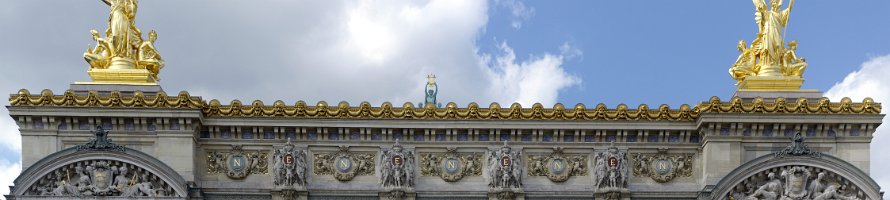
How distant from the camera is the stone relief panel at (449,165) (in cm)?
3491

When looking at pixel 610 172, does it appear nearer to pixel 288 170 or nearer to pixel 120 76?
pixel 288 170

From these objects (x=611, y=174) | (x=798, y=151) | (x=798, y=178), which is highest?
(x=798, y=151)

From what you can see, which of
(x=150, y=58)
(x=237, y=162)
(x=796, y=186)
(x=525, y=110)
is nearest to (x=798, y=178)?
(x=796, y=186)

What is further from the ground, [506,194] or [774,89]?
[774,89]

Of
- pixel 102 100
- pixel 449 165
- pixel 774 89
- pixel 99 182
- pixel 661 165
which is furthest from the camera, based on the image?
pixel 774 89

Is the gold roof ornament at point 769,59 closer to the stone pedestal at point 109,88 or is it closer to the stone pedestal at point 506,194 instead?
the stone pedestal at point 506,194

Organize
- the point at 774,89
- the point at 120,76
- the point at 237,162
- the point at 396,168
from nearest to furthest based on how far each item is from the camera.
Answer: the point at 396,168, the point at 120,76, the point at 237,162, the point at 774,89

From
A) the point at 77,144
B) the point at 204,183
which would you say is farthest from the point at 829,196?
the point at 77,144

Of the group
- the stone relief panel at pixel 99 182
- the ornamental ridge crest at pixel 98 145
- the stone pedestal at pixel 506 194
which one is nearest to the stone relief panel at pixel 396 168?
the stone pedestal at pixel 506 194

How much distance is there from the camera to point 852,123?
114 ft

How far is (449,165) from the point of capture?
3497 centimetres

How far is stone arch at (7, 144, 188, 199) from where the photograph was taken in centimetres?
3350

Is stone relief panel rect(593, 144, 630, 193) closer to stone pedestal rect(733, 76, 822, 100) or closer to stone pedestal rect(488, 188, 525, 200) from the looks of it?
stone pedestal rect(488, 188, 525, 200)

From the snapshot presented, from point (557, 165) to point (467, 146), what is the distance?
2066 mm
